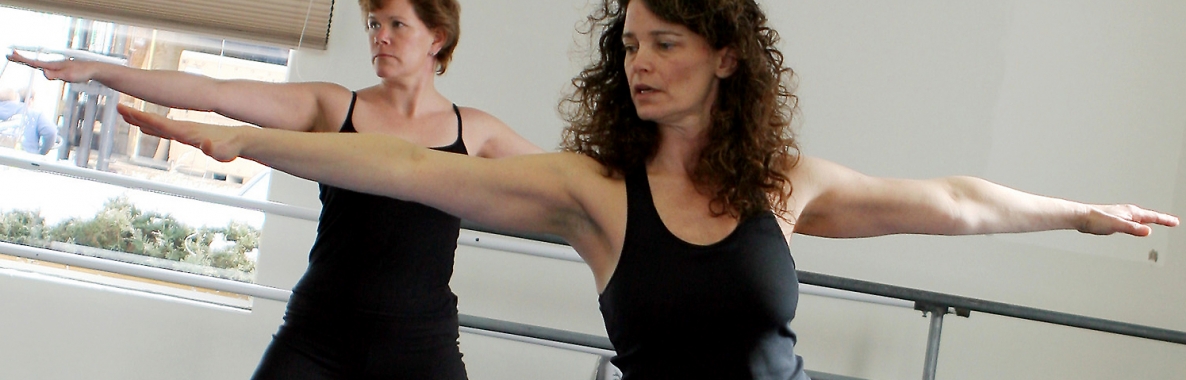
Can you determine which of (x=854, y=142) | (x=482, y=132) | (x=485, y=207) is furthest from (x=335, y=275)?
(x=854, y=142)

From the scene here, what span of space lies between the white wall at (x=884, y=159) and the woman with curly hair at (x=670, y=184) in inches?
61.9

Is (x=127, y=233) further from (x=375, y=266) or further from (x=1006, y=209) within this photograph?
(x=1006, y=209)

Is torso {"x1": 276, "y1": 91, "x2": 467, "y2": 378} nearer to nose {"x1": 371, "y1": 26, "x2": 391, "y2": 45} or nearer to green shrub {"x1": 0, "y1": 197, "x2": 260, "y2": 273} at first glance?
nose {"x1": 371, "y1": 26, "x2": 391, "y2": 45}

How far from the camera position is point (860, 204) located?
60.4 inches

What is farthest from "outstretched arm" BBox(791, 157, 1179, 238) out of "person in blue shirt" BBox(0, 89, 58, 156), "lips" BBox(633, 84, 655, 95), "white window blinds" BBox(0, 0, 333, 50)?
"person in blue shirt" BBox(0, 89, 58, 156)

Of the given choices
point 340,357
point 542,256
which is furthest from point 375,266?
point 542,256

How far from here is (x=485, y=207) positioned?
129 centimetres

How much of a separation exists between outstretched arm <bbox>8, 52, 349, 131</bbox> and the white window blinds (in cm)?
110

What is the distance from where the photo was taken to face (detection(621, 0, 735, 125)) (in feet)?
4.36

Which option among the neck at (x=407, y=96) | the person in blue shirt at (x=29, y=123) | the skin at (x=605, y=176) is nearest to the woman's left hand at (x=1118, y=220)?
the skin at (x=605, y=176)

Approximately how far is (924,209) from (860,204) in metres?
0.12

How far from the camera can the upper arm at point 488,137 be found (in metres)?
2.00

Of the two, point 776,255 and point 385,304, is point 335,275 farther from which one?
point 776,255

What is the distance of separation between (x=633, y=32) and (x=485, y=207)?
31 centimetres
